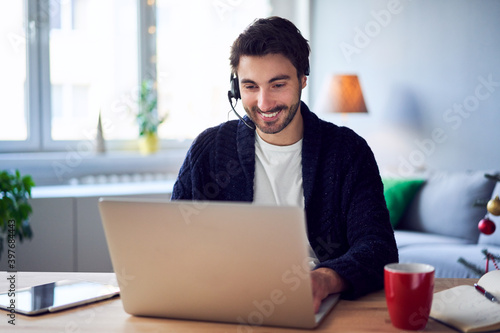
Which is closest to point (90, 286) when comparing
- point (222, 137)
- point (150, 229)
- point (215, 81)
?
point (150, 229)

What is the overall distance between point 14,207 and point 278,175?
1.71 metres

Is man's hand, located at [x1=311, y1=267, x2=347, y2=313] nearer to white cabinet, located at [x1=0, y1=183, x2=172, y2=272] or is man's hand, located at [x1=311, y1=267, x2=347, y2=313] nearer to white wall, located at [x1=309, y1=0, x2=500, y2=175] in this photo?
white cabinet, located at [x1=0, y1=183, x2=172, y2=272]

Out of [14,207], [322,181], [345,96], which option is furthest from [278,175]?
[345,96]

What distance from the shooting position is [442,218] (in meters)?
3.00

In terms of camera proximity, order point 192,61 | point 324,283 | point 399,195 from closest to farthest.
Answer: point 324,283 → point 399,195 → point 192,61

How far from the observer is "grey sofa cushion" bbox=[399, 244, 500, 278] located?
2418 millimetres

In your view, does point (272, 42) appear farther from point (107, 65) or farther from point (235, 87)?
point (107, 65)

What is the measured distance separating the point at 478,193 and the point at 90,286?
2273mm

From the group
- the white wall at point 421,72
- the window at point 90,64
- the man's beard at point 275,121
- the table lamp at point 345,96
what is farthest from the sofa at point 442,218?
the window at point 90,64

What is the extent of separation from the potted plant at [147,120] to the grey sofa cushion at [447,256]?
1.94 metres

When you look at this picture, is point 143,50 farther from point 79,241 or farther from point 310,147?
point 310,147

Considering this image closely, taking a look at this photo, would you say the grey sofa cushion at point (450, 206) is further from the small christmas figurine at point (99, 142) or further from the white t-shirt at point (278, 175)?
the small christmas figurine at point (99, 142)

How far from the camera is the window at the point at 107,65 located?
143 inches

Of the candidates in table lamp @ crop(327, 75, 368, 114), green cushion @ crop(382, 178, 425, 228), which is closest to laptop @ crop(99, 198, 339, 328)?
green cushion @ crop(382, 178, 425, 228)
